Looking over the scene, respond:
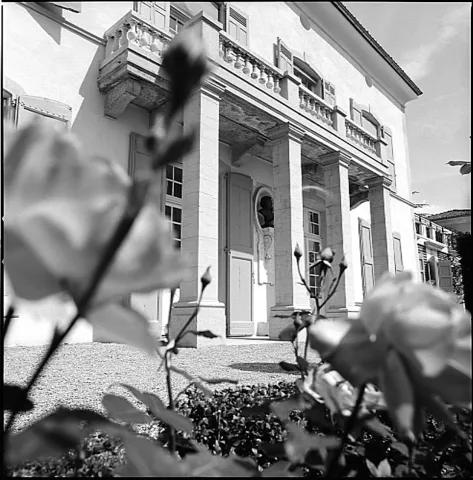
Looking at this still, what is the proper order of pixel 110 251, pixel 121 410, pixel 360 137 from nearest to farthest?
pixel 110 251, pixel 121 410, pixel 360 137

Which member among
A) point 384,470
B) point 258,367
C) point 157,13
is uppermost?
point 157,13

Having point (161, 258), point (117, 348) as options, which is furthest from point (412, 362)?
point (117, 348)

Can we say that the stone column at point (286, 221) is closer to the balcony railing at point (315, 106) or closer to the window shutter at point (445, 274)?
the balcony railing at point (315, 106)

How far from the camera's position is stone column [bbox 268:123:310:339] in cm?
843

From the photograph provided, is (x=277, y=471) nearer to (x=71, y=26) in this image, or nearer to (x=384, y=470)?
(x=384, y=470)

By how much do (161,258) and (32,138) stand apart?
12 centimetres

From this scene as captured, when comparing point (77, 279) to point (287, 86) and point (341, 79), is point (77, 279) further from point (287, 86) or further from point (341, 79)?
point (341, 79)

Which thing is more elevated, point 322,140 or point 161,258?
point 322,140

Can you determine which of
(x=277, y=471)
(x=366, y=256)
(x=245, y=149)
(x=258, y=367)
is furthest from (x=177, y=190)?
(x=277, y=471)

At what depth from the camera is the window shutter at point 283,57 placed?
1060 centimetres

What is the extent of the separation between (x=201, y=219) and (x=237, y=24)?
517cm

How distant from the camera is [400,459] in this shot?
87cm

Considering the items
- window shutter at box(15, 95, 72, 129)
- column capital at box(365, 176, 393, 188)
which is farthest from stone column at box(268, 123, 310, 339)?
column capital at box(365, 176, 393, 188)

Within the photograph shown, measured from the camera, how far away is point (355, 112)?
13.4 m
